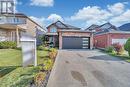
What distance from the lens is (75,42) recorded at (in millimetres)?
36531

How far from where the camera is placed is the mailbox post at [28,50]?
13.3 metres

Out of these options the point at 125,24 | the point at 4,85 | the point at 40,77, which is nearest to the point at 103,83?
the point at 40,77

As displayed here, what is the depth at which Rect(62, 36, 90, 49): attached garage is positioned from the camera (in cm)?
3600

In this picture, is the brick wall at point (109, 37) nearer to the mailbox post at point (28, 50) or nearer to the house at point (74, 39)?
the house at point (74, 39)

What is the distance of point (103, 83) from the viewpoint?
934 cm

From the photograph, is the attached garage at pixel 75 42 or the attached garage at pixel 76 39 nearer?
the attached garage at pixel 76 39

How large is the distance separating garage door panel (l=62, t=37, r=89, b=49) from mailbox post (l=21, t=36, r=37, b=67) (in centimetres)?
2222

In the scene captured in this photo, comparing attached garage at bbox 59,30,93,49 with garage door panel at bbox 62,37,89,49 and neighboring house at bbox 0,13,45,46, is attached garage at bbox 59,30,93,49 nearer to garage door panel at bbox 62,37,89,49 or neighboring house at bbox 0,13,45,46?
garage door panel at bbox 62,37,89,49

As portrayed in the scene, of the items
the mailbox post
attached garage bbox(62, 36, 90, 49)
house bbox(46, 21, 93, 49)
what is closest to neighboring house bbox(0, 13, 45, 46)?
house bbox(46, 21, 93, 49)

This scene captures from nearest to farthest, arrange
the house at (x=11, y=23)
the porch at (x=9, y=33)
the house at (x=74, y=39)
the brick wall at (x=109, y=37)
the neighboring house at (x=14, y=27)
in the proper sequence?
the house at (x=11, y=23), the porch at (x=9, y=33), the neighboring house at (x=14, y=27), the brick wall at (x=109, y=37), the house at (x=74, y=39)

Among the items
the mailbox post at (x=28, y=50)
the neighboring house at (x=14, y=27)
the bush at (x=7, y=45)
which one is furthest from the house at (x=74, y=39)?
the mailbox post at (x=28, y=50)

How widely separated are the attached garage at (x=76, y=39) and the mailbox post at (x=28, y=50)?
21753 mm

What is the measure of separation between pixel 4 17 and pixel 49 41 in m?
10.6

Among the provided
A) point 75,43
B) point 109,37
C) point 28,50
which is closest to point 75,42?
point 75,43
